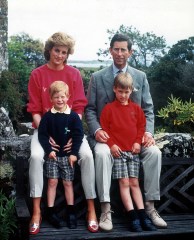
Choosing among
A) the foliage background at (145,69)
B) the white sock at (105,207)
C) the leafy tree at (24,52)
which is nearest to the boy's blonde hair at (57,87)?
→ the white sock at (105,207)

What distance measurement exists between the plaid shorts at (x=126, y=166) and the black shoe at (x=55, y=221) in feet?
2.04

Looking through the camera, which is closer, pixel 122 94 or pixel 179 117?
pixel 122 94

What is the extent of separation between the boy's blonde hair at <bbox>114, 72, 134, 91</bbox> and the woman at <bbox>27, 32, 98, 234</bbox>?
0.38 meters

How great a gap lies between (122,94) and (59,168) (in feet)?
2.95

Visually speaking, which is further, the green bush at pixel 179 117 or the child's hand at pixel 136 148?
the green bush at pixel 179 117

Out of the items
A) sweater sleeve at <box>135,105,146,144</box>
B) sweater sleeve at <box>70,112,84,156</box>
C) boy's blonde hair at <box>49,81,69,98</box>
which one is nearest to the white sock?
sweater sleeve at <box>70,112,84,156</box>

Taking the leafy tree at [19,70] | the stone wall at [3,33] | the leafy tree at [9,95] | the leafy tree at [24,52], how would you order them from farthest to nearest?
the leafy tree at [24,52] → the stone wall at [3,33] → the leafy tree at [19,70] → the leafy tree at [9,95]

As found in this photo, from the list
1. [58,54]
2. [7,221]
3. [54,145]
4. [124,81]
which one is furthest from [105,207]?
[58,54]

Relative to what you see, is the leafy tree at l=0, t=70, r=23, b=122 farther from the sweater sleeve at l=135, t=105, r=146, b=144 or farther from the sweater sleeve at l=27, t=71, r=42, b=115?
the sweater sleeve at l=135, t=105, r=146, b=144

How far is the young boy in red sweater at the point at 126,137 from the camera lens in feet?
13.8

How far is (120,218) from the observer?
4.45m

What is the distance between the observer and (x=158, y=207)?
4.67m

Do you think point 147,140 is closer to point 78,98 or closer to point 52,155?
point 78,98

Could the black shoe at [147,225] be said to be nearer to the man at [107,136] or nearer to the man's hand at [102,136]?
the man at [107,136]
